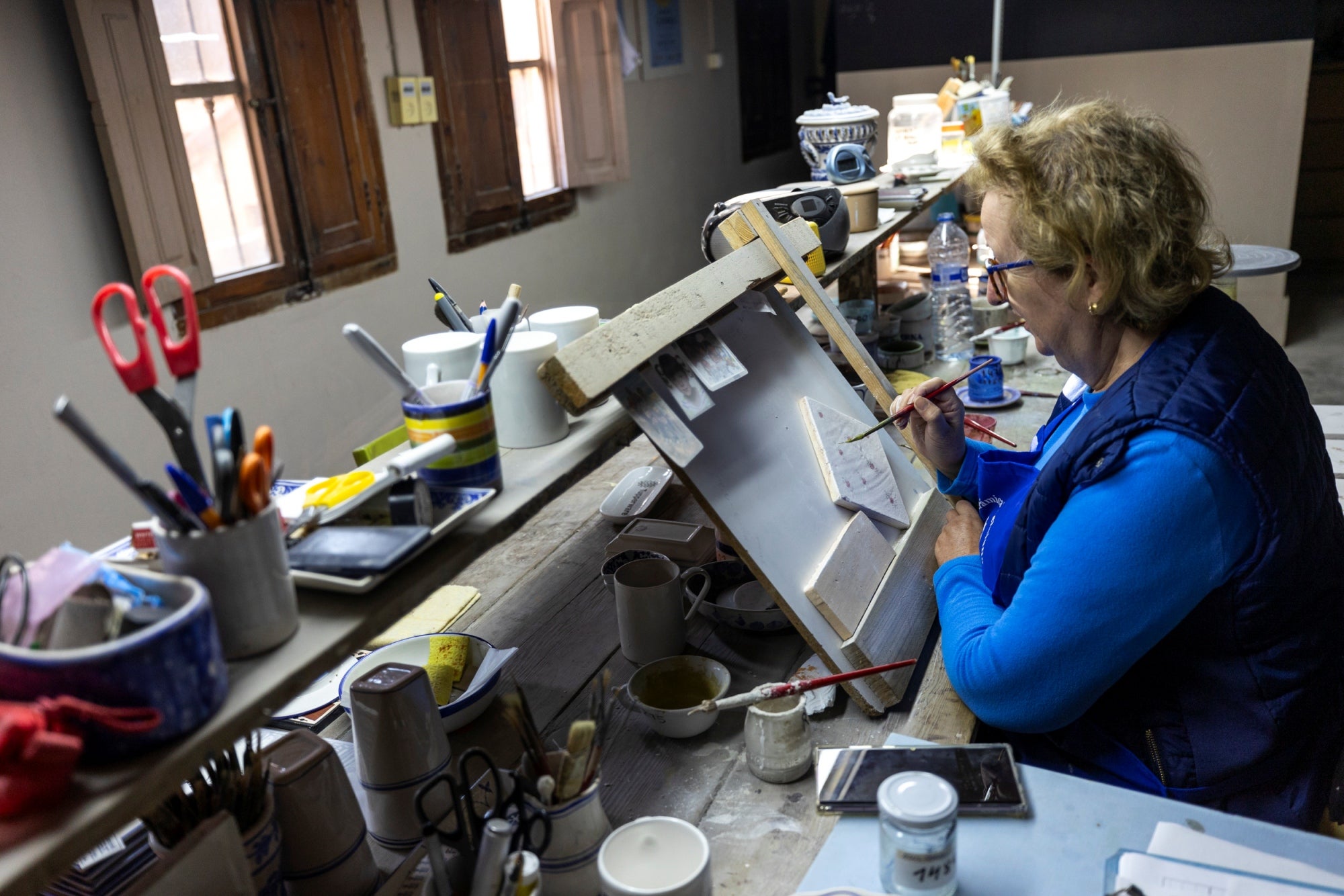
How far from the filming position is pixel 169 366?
2.52ft

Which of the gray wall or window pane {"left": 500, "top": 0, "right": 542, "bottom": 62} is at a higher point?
window pane {"left": 500, "top": 0, "right": 542, "bottom": 62}

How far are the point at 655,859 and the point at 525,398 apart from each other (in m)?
0.55

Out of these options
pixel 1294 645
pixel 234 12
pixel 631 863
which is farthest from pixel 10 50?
pixel 1294 645

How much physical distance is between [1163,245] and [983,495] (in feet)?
1.78

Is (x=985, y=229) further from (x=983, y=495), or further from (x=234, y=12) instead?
(x=234, y=12)

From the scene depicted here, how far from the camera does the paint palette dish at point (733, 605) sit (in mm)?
1430

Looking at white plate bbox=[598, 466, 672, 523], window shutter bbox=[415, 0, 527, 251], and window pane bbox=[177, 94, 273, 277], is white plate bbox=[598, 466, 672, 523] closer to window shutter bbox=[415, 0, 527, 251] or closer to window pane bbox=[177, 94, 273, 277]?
window pane bbox=[177, 94, 273, 277]

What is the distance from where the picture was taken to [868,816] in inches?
41.9

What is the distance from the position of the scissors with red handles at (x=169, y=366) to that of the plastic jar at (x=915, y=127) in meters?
2.74

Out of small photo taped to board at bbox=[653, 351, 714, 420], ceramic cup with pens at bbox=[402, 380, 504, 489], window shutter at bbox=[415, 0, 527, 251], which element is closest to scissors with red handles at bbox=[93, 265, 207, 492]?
ceramic cup with pens at bbox=[402, 380, 504, 489]

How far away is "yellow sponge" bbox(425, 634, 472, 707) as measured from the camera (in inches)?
52.0

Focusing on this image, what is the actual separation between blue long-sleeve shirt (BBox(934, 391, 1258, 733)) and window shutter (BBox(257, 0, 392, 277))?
327 centimetres

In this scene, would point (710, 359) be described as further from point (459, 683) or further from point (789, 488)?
point (459, 683)

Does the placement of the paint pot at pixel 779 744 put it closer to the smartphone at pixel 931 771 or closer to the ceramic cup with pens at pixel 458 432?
the smartphone at pixel 931 771
